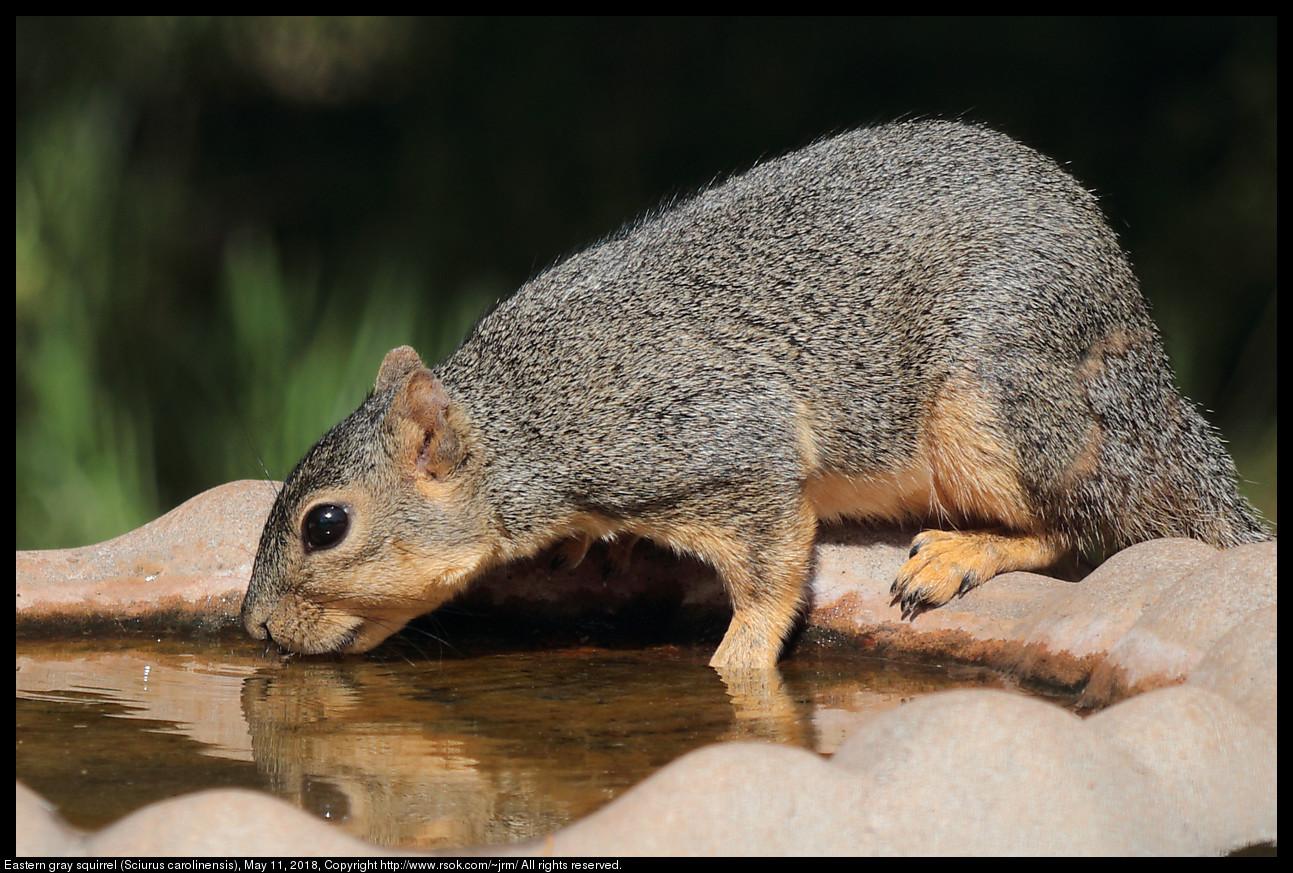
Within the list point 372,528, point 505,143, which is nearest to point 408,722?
point 372,528

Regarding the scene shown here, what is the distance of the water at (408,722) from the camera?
8.38 ft

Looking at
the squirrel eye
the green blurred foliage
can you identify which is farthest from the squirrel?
the green blurred foliage

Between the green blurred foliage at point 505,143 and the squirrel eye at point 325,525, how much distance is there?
8.21 feet

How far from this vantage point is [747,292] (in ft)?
12.6

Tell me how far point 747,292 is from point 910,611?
3.31 ft

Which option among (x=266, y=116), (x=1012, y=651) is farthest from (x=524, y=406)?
(x=266, y=116)

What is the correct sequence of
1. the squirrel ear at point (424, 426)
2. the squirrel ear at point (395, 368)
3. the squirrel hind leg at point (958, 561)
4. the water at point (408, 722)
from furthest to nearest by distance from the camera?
the squirrel ear at point (395, 368), the squirrel hind leg at point (958, 561), the squirrel ear at point (424, 426), the water at point (408, 722)

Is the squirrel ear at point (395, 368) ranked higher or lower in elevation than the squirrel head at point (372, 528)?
higher

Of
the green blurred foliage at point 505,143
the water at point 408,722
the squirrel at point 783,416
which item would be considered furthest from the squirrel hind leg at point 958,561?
the green blurred foliage at point 505,143

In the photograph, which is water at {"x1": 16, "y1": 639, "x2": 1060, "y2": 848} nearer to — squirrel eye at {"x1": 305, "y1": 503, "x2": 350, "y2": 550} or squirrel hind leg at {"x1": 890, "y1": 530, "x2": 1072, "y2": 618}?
squirrel hind leg at {"x1": 890, "y1": 530, "x2": 1072, "y2": 618}

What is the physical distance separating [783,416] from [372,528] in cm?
116

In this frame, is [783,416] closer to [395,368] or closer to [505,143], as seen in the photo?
[395,368]

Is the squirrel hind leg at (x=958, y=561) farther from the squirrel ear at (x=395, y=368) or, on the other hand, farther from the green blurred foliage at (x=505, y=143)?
the green blurred foliage at (x=505, y=143)
